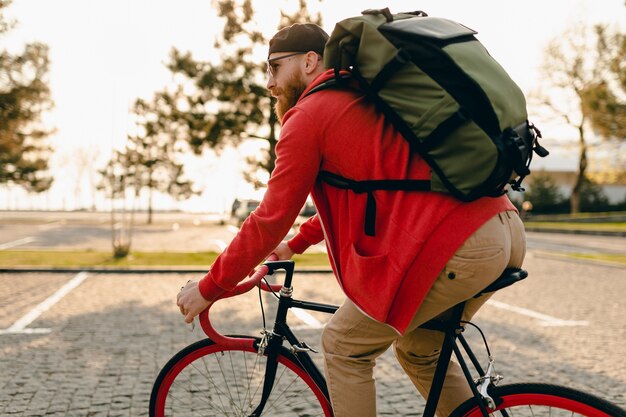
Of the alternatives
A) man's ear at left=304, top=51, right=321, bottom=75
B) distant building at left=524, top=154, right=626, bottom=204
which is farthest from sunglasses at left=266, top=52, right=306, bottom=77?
distant building at left=524, top=154, right=626, bottom=204

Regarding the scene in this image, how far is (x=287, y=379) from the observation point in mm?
2709

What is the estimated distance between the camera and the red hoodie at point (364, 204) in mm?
1948

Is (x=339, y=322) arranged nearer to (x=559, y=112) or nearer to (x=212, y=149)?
(x=212, y=149)

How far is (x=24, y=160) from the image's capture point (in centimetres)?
4322

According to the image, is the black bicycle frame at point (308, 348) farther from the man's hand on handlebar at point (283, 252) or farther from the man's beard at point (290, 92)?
the man's beard at point (290, 92)

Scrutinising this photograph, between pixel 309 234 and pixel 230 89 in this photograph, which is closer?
pixel 309 234

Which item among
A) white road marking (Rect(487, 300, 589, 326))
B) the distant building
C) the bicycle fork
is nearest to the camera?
the bicycle fork

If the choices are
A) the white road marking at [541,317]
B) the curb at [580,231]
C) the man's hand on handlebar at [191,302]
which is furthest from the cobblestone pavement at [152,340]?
the curb at [580,231]

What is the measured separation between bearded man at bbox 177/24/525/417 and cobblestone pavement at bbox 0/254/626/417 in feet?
7.17

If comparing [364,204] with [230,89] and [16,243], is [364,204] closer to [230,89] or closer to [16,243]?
[230,89]

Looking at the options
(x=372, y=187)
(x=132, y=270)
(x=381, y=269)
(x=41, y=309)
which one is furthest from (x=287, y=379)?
(x=132, y=270)

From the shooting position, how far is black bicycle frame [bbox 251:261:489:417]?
7.26ft

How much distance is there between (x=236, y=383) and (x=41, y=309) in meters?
5.99

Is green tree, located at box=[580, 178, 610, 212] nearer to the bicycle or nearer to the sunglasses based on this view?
the bicycle
